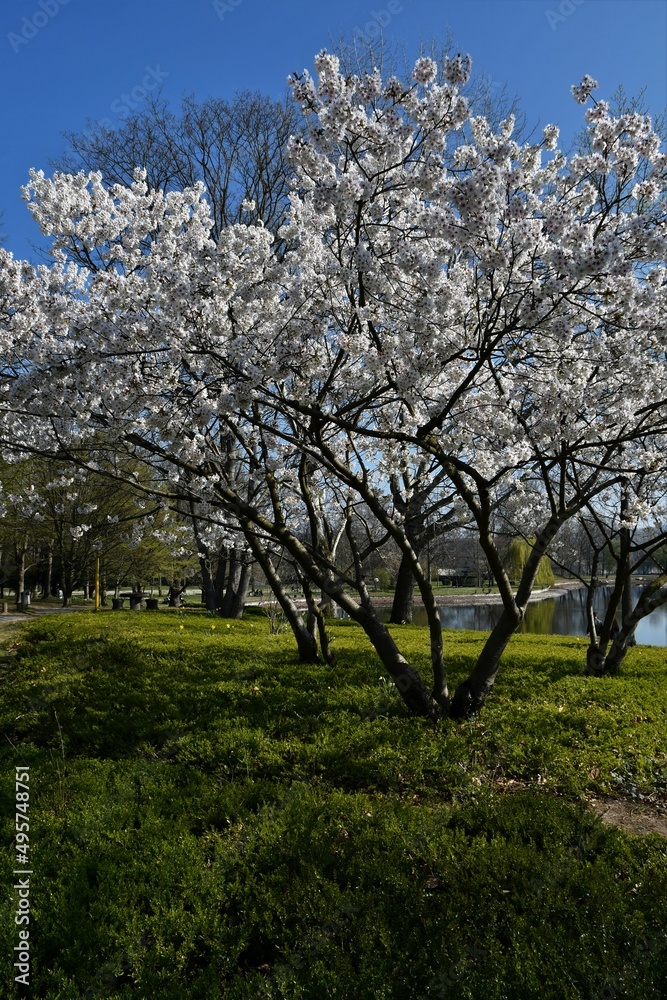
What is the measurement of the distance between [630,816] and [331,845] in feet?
6.57

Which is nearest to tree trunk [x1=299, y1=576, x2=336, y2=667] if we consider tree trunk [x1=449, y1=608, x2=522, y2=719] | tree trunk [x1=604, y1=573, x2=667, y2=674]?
tree trunk [x1=449, y1=608, x2=522, y2=719]

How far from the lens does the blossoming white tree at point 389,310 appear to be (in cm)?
396

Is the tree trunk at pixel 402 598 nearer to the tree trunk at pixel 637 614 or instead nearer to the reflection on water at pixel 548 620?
the reflection on water at pixel 548 620

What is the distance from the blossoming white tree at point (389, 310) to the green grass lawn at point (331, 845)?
102 centimetres

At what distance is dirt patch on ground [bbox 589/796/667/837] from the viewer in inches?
150

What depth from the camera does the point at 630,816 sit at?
3.99m

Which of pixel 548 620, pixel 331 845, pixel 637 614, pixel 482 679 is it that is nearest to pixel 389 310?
pixel 482 679

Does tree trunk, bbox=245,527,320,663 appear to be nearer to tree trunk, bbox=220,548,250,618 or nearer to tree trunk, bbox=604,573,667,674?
tree trunk, bbox=604,573,667,674

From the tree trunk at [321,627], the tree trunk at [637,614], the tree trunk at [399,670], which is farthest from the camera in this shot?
the tree trunk at [321,627]

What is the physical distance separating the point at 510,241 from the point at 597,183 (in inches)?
55.2

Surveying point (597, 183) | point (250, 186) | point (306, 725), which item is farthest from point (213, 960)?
point (250, 186)

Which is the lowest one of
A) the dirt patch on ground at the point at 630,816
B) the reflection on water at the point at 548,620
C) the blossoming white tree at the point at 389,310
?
the reflection on water at the point at 548,620

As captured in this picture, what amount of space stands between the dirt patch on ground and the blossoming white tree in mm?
1511

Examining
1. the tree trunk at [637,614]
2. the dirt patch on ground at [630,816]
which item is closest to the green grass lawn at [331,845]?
the dirt patch on ground at [630,816]
